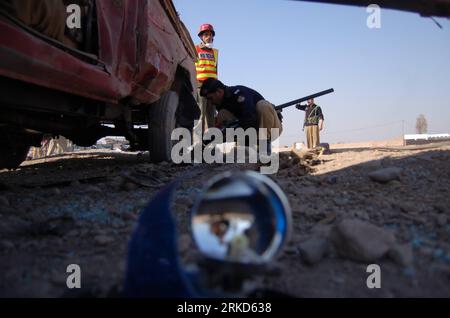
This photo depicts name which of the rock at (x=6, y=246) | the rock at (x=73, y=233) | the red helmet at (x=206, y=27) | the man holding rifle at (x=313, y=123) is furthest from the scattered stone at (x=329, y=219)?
the man holding rifle at (x=313, y=123)

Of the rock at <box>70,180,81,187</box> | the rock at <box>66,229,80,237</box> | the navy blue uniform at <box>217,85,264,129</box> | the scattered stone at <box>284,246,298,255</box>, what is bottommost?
the scattered stone at <box>284,246,298,255</box>

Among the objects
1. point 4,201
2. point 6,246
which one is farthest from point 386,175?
point 4,201

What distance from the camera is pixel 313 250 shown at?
125 centimetres

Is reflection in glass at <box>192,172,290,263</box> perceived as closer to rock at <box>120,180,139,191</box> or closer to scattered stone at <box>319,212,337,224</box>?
scattered stone at <box>319,212,337,224</box>

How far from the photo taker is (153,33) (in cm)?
306

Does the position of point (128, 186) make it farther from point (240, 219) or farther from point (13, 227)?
point (240, 219)

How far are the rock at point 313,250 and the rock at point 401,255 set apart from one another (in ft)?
0.80

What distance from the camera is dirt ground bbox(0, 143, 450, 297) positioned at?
110cm

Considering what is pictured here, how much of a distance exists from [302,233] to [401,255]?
1.53 feet

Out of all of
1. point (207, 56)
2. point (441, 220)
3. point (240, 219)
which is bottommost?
point (441, 220)

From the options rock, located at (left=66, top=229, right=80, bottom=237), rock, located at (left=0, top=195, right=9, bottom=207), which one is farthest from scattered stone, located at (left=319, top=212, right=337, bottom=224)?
rock, located at (left=0, top=195, right=9, bottom=207)

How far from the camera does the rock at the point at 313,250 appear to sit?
1.23m
